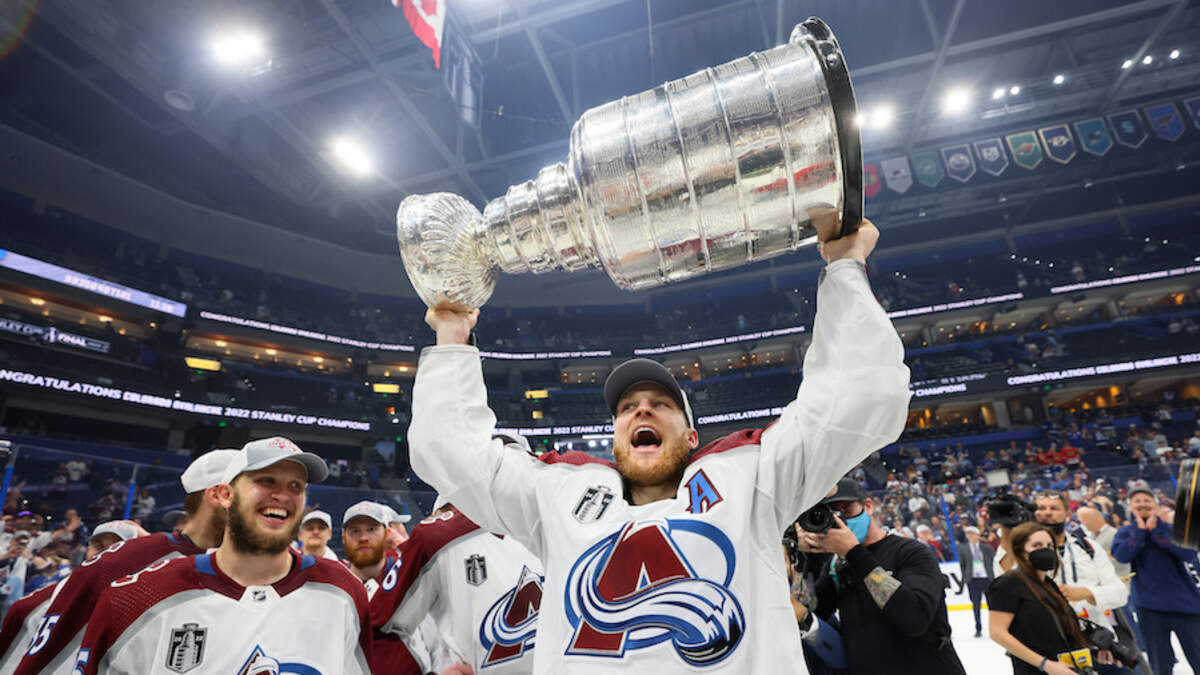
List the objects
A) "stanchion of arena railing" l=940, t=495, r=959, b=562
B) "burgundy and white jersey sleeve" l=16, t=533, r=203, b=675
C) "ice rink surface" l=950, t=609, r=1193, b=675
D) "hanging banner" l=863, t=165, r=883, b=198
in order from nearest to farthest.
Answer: "burgundy and white jersey sleeve" l=16, t=533, r=203, b=675, "ice rink surface" l=950, t=609, r=1193, b=675, "stanchion of arena railing" l=940, t=495, r=959, b=562, "hanging banner" l=863, t=165, r=883, b=198

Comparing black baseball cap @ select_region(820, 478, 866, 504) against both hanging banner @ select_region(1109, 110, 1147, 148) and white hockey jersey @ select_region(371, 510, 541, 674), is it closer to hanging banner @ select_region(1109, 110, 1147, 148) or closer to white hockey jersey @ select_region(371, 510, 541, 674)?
white hockey jersey @ select_region(371, 510, 541, 674)

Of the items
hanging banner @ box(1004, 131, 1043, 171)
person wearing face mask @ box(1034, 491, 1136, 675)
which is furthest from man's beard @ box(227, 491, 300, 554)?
hanging banner @ box(1004, 131, 1043, 171)

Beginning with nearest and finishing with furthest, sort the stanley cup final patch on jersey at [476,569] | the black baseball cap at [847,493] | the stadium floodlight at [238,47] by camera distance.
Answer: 1. the black baseball cap at [847,493]
2. the stanley cup final patch on jersey at [476,569]
3. the stadium floodlight at [238,47]

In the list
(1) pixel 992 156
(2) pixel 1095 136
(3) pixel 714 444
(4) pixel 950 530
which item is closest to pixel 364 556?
(3) pixel 714 444

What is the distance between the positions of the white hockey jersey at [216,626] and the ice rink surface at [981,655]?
15.0 feet

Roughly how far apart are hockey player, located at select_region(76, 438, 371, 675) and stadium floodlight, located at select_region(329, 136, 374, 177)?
49.8 ft

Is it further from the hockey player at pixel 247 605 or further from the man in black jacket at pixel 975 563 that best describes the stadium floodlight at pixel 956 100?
the hockey player at pixel 247 605

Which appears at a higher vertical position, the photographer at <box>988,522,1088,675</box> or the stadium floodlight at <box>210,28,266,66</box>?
the stadium floodlight at <box>210,28,266,66</box>

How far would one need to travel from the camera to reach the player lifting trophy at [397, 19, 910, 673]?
1.03m

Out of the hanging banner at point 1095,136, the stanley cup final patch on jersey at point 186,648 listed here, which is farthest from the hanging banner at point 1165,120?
Result: the stanley cup final patch on jersey at point 186,648

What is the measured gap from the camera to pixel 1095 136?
17.3 metres

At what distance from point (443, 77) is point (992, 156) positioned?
636 inches

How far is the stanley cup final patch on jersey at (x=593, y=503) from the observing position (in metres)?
1.28

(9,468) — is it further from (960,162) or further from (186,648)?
(960,162)
